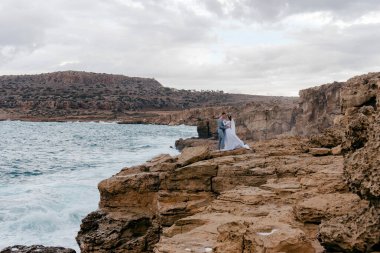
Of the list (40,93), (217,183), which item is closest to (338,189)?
(217,183)

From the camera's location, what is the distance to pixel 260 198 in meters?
8.34

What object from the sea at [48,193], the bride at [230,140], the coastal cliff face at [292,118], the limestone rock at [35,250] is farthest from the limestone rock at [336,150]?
the coastal cliff face at [292,118]

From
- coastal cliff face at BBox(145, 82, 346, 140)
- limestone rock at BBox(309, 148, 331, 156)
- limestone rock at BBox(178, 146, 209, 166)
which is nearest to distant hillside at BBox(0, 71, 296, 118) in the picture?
coastal cliff face at BBox(145, 82, 346, 140)

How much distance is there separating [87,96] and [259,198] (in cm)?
11590

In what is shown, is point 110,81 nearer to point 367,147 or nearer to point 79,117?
point 79,117

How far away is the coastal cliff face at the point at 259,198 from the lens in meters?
4.89

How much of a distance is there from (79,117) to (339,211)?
95329 mm

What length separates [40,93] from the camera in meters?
123

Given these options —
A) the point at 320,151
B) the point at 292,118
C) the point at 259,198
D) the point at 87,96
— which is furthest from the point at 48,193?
the point at 87,96

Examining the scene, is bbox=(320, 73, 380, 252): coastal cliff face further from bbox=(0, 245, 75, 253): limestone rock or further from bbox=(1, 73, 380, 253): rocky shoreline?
bbox=(0, 245, 75, 253): limestone rock

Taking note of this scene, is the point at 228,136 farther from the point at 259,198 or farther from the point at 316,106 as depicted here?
the point at 316,106

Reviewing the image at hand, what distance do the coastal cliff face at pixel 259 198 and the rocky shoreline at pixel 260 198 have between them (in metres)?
0.01

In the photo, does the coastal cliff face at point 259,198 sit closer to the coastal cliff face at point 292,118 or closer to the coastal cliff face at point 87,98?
the coastal cliff face at point 292,118

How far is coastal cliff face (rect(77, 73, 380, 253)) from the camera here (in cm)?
489
